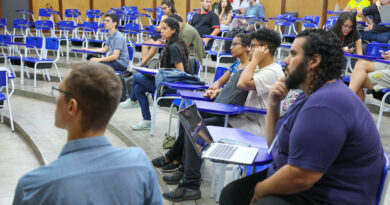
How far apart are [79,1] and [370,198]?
13.2 metres

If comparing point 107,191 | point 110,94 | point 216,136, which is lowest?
point 216,136

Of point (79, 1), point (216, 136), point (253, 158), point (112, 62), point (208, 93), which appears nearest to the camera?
point (253, 158)

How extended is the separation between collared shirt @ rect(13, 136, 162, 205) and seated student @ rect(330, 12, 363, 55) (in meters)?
3.70

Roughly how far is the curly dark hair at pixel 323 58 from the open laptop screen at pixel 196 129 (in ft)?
1.82

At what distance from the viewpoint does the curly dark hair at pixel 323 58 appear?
1438 millimetres

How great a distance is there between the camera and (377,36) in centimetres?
507

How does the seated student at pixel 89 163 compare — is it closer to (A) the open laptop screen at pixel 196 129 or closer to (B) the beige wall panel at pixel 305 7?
(A) the open laptop screen at pixel 196 129

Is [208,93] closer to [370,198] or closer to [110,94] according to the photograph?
[370,198]

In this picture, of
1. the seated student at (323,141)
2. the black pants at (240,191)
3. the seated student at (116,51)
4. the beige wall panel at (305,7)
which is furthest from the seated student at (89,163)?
the beige wall panel at (305,7)

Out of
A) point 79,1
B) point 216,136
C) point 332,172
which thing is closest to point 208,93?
point 216,136

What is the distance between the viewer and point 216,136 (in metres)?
1.92

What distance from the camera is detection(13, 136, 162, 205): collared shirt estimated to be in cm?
87

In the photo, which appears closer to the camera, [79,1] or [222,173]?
[222,173]

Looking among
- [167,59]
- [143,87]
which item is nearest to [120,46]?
[143,87]
